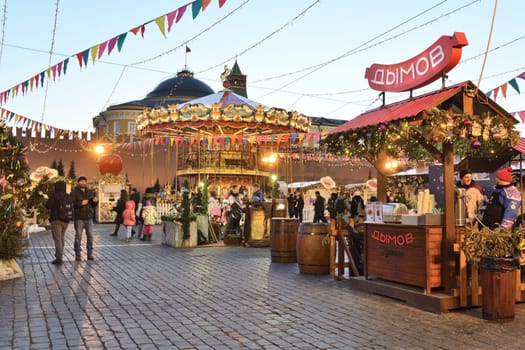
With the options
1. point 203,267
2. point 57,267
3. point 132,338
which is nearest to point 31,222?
point 57,267

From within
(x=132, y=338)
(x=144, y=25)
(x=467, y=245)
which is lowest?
(x=132, y=338)

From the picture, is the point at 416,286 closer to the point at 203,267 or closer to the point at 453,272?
the point at 453,272

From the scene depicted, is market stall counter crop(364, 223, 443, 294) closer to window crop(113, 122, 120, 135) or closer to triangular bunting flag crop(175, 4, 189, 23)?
triangular bunting flag crop(175, 4, 189, 23)

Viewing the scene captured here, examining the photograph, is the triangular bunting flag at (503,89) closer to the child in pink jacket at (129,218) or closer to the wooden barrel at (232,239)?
the wooden barrel at (232,239)

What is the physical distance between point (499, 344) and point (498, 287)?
3.27 ft

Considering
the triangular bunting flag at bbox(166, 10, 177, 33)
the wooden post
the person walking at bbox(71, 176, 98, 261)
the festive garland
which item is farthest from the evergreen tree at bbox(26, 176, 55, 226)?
the wooden post

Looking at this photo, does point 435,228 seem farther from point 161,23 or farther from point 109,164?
point 109,164

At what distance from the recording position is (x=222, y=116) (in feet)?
62.3

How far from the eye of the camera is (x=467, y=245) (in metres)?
5.81

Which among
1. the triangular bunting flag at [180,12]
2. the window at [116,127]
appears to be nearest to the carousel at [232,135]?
the triangular bunting flag at [180,12]

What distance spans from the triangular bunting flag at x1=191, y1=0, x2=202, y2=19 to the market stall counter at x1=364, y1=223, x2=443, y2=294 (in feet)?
14.0

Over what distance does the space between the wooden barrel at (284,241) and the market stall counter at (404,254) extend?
2717 mm

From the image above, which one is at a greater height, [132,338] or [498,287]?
[498,287]

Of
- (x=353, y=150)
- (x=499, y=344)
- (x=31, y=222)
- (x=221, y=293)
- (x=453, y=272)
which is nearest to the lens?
(x=499, y=344)
